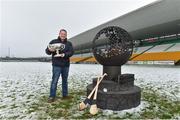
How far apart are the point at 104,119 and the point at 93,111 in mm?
380

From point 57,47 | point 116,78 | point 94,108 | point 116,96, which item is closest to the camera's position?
point 94,108

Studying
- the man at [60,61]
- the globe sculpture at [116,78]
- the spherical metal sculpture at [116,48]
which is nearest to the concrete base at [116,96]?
the globe sculpture at [116,78]

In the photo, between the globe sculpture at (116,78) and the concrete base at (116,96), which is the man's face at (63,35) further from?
the concrete base at (116,96)

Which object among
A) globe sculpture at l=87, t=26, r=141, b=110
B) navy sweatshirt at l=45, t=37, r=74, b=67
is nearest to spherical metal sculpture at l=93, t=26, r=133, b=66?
globe sculpture at l=87, t=26, r=141, b=110

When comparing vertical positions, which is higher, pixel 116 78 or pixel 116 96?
pixel 116 78

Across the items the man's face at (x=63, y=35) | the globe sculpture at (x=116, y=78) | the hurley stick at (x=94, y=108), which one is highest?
the man's face at (x=63, y=35)

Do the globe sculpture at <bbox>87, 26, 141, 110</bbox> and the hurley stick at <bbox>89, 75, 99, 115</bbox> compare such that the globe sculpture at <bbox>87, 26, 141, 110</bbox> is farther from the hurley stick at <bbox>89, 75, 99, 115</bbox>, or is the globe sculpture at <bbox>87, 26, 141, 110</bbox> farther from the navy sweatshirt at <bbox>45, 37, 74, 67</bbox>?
the navy sweatshirt at <bbox>45, 37, 74, 67</bbox>

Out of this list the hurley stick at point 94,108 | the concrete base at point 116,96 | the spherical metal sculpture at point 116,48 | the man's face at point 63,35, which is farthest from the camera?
the man's face at point 63,35

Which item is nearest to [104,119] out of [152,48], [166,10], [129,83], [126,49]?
[129,83]

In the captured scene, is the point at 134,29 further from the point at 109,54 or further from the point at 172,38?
the point at 109,54

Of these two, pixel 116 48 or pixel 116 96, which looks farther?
pixel 116 48

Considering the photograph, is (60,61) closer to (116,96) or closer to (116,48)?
(116,48)

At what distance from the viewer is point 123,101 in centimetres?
423

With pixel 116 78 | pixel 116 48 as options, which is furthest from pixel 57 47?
pixel 116 78
